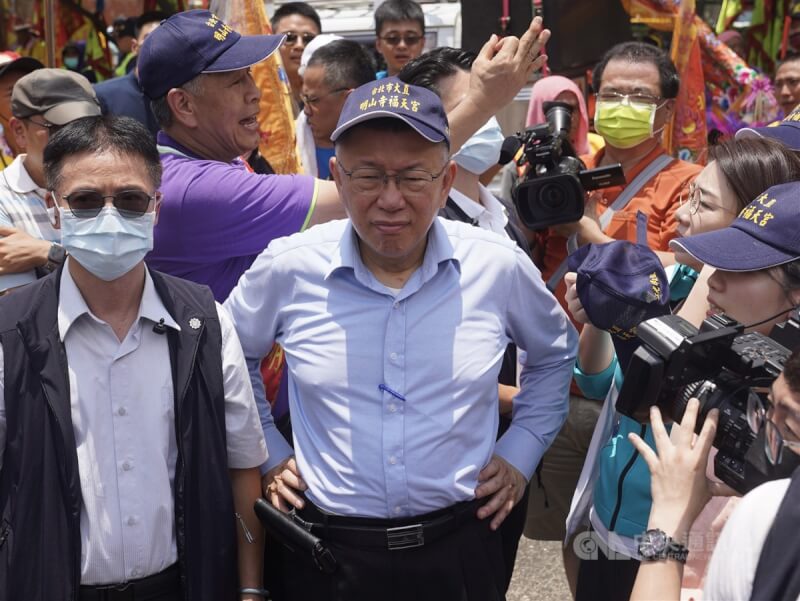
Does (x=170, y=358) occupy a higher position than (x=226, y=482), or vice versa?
(x=170, y=358)

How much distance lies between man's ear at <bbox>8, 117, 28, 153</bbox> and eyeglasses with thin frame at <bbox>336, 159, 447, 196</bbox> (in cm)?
165

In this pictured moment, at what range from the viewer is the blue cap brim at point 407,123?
82.7 inches

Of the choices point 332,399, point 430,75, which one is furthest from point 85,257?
point 430,75

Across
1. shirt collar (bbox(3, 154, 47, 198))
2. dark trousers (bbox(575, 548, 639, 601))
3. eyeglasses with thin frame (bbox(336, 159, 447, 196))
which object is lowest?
dark trousers (bbox(575, 548, 639, 601))

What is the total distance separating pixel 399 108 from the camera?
6.97 feet

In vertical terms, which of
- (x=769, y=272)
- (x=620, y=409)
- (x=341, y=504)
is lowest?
(x=341, y=504)

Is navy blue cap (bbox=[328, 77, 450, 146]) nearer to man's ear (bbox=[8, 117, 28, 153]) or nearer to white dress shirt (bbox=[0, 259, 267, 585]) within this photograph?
white dress shirt (bbox=[0, 259, 267, 585])

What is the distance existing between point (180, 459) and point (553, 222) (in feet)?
5.18

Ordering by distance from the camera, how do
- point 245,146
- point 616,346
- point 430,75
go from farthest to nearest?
1. point 430,75
2. point 245,146
3. point 616,346

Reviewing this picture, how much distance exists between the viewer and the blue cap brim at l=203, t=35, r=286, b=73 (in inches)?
104

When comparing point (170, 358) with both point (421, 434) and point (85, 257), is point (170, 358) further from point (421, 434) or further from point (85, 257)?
point (421, 434)

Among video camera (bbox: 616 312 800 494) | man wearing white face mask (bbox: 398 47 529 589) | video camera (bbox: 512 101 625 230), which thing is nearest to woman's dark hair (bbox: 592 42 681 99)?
video camera (bbox: 512 101 625 230)

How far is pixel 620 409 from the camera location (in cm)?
193

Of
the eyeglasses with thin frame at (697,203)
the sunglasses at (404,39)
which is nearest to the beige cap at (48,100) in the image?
the eyeglasses with thin frame at (697,203)
